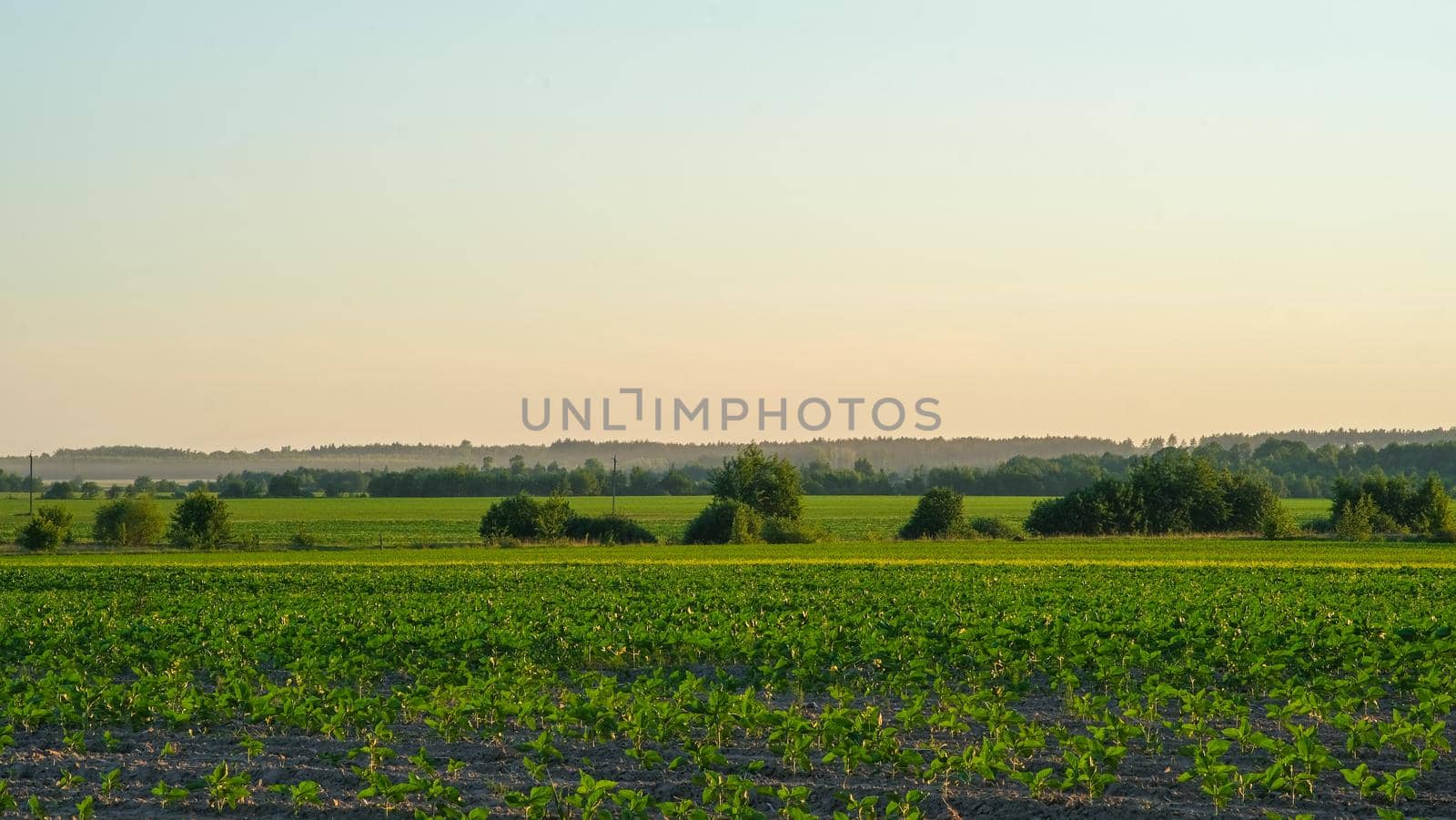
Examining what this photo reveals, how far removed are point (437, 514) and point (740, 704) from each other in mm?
110260

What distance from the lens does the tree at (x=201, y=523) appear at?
230ft

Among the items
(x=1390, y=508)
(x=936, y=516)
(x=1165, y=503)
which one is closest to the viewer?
(x=936, y=516)

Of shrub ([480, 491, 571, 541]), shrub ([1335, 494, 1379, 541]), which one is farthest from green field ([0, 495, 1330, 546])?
shrub ([1335, 494, 1379, 541])

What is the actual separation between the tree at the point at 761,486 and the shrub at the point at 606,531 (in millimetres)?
7719

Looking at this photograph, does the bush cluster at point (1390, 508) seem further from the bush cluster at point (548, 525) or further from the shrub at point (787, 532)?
the bush cluster at point (548, 525)

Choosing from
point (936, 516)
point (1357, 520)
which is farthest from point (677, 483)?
point (1357, 520)

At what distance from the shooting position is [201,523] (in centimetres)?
7038

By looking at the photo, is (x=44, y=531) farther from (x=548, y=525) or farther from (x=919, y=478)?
(x=919, y=478)

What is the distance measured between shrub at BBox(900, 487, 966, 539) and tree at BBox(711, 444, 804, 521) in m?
7.75

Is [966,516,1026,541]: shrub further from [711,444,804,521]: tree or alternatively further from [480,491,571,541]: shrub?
[480,491,571,541]: shrub

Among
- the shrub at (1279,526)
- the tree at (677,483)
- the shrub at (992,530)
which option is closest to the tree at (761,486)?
the shrub at (992,530)

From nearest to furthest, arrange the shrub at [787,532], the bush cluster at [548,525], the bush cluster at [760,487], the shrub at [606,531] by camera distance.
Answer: the shrub at [787,532] → the bush cluster at [548,525] → the shrub at [606,531] → the bush cluster at [760,487]

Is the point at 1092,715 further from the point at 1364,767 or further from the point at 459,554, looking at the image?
the point at 459,554

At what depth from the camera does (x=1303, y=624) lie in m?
22.3
